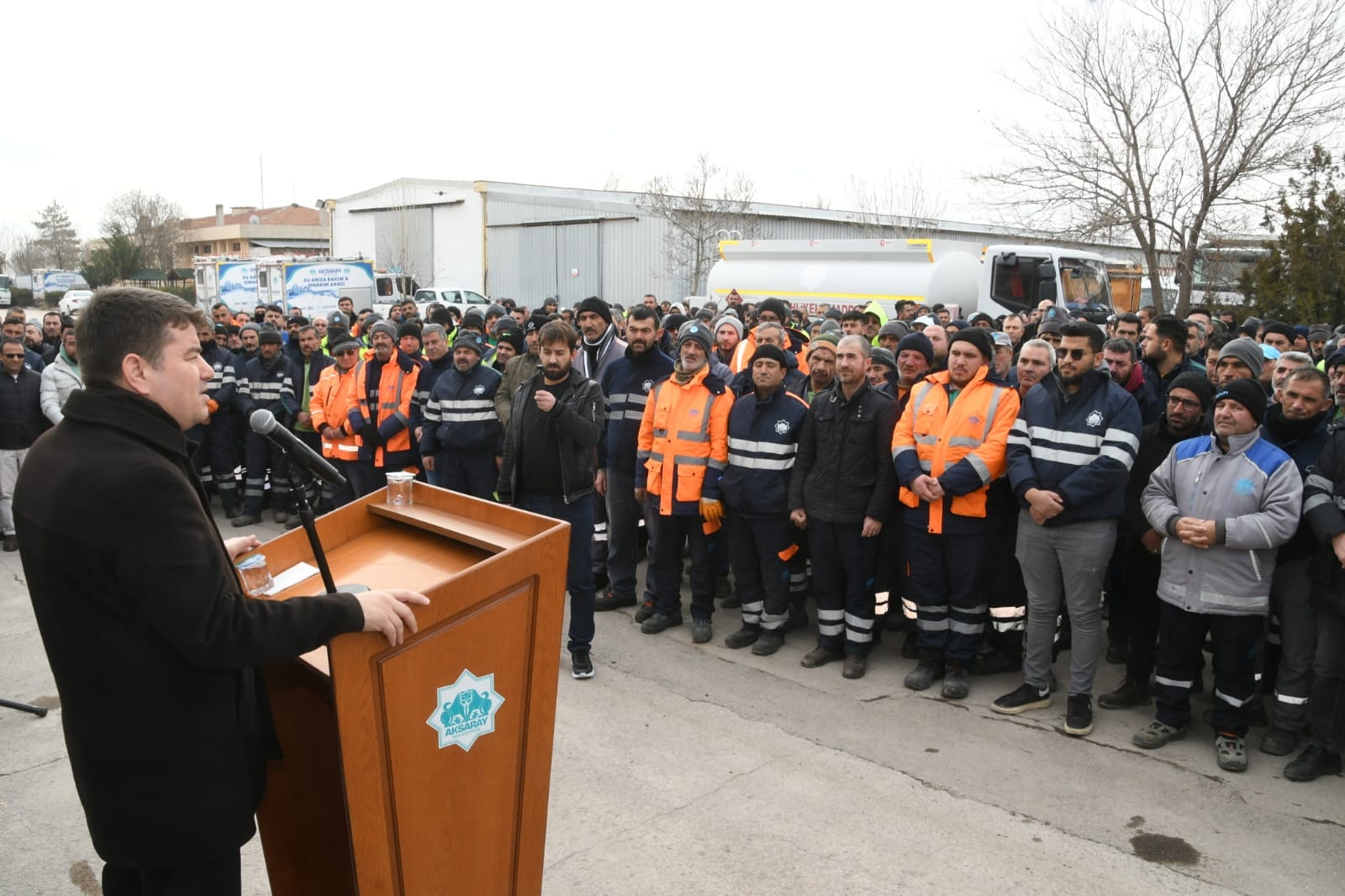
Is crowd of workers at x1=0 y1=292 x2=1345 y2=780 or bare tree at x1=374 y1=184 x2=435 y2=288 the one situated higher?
bare tree at x1=374 y1=184 x2=435 y2=288

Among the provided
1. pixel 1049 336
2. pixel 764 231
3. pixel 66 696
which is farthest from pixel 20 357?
pixel 764 231

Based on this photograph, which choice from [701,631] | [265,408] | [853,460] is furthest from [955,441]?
[265,408]

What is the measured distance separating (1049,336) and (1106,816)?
4.46 meters

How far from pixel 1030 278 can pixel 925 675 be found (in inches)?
533

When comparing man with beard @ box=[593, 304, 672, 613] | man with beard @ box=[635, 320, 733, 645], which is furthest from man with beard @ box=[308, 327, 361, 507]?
man with beard @ box=[635, 320, 733, 645]

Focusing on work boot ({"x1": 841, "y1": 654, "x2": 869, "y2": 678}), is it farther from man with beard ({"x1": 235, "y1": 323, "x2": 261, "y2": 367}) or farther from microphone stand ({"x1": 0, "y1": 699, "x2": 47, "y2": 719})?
man with beard ({"x1": 235, "y1": 323, "x2": 261, "y2": 367})

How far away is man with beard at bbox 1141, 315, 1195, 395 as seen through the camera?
21.7 ft

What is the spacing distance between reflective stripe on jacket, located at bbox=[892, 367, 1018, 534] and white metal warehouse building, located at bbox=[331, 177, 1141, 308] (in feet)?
96.6

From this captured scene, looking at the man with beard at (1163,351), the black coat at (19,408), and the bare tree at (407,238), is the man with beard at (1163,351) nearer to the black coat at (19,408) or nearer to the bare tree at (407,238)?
the black coat at (19,408)

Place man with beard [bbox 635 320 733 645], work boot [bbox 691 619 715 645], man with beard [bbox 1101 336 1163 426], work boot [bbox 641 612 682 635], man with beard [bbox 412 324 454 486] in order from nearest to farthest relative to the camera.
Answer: man with beard [bbox 1101 336 1163 426] < man with beard [bbox 635 320 733 645] < work boot [bbox 691 619 715 645] < work boot [bbox 641 612 682 635] < man with beard [bbox 412 324 454 486]

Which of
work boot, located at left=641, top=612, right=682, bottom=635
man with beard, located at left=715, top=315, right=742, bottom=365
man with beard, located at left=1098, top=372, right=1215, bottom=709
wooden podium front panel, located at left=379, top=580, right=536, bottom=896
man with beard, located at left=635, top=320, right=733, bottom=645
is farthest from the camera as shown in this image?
man with beard, located at left=715, top=315, right=742, bottom=365

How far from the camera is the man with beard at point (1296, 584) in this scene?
4.92 metres

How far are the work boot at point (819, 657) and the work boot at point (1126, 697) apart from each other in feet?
5.36

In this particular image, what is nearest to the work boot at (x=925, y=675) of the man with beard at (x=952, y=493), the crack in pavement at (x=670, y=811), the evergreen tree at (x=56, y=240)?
the man with beard at (x=952, y=493)
